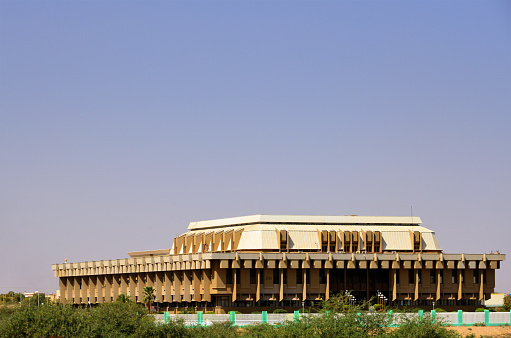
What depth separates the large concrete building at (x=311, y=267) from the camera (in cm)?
12938

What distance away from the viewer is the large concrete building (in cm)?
12938

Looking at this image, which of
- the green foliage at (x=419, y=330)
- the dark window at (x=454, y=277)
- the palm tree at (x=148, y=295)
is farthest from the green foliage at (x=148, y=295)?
the green foliage at (x=419, y=330)

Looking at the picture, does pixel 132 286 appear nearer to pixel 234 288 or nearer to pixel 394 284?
pixel 234 288

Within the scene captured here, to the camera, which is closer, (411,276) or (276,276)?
(276,276)

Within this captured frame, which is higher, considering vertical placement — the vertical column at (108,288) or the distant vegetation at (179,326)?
the distant vegetation at (179,326)

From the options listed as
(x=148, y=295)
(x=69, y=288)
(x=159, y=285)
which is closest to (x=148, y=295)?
(x=148, y=295)

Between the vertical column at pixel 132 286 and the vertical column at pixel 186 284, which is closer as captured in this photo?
the vertical column at pixel 186 284

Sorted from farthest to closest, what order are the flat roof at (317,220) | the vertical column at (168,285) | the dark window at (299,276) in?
the flat roof at (317,220) < the vertical column at (168,285) < the dark window at (299,276)

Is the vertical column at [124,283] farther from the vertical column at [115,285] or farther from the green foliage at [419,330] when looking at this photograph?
the green foliage at [419,330]

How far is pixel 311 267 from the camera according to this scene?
131 m

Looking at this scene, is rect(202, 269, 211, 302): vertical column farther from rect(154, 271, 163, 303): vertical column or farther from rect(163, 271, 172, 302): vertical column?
rect(154, 271, 163, 303): vertical column

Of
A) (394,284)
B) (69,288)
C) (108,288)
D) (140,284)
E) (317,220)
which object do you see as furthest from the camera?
(69,288)

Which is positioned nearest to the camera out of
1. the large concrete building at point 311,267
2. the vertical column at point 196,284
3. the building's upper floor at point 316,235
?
the large concrete building at point 311,267

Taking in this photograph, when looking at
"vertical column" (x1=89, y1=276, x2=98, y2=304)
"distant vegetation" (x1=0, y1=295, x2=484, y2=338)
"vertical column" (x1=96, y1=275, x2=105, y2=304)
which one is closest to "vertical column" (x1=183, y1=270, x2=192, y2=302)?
"vertical column" (x1=96, y1=275, x2=105, y2=304)
